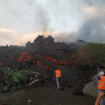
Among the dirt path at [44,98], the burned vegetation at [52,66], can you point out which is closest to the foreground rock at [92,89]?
the dirt path at [44,98]

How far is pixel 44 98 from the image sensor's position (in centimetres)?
1010

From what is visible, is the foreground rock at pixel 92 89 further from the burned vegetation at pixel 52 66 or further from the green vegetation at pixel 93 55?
the green vegetation at pixel 93 55

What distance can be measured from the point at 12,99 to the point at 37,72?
15.8 ft

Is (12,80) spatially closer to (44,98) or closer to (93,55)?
(44,98)

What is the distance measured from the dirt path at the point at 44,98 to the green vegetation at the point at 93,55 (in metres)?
6.01

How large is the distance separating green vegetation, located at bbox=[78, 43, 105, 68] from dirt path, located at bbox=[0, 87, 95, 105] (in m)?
6.01

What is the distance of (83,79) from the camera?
15.5m

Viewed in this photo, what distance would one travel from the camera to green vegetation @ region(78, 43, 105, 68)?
53.5 feet

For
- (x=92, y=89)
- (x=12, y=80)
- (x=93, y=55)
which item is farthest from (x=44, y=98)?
(x=93, y=55)

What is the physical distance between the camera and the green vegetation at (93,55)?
16.3 m

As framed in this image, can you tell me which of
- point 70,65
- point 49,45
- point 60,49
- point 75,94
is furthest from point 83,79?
point 49,45

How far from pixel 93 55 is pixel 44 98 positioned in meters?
8.22

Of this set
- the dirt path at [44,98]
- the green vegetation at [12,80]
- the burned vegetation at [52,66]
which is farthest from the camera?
the burned vegetation at [52,66]

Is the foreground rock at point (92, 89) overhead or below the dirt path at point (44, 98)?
overhead
